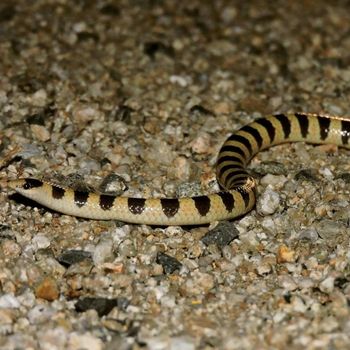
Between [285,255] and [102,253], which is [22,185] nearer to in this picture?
[102,253]

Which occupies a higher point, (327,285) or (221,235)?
(327,285)

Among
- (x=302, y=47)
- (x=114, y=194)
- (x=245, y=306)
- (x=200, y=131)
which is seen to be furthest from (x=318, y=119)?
(x=245, y=306)

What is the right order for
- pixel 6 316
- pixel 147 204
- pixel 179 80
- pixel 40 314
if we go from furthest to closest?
1. pixel 179 80
2. pixel 147 204
3. pixel 40 314
4. pixel 6 316

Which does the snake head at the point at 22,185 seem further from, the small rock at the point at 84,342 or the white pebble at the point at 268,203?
the white pebble at the point at 268,203

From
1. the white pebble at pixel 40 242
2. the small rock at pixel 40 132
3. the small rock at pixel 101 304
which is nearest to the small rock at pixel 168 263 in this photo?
the small rock at pixel 101 304

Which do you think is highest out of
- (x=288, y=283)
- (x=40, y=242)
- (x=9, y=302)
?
(x=288, y=283)

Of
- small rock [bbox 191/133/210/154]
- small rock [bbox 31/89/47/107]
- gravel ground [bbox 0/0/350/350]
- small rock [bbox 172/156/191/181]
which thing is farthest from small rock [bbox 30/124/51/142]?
small rock [bbox 191/133/210/154]

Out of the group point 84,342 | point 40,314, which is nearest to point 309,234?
point 84,342
